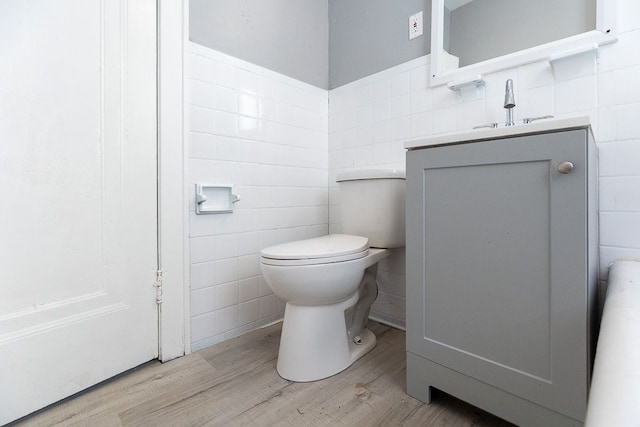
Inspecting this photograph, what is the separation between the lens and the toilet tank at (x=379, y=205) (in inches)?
53.5

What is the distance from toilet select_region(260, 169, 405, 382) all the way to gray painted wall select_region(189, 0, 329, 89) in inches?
30.8

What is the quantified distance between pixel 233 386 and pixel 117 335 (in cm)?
46

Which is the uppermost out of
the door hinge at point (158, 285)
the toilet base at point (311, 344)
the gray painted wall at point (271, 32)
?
the gray painted wall at point (271, 32)

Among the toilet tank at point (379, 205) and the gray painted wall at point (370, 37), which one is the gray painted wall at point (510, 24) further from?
the toilet tank at point (379, 205)

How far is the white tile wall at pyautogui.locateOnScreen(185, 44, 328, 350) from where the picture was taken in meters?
1.33

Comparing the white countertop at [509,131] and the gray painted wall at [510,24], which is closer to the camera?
the white countertop at [509,131]

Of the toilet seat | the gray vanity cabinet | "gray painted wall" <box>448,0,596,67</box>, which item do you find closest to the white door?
the toilet seat

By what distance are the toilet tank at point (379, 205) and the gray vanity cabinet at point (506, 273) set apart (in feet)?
1.24

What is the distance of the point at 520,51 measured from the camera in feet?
3.87

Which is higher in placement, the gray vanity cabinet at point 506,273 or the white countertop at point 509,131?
the white countertop at point 509,131

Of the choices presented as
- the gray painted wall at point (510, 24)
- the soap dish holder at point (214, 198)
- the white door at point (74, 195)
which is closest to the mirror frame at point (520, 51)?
the gray painted wall at point (510, 24)

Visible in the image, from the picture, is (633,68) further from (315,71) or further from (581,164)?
(315,71)

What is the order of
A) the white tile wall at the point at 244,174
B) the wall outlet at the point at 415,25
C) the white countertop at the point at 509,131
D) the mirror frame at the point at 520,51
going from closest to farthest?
the white countertop at the point at 509,131 → the mirror frame at the point at 520,51 → the white tile wall at the point at 244,174 → the wall outlet at the point at 415,25

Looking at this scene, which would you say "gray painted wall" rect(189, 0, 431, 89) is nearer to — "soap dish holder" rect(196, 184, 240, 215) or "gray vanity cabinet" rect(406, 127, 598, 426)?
"soap dish holder" rect(196, 184, 240, 215)
